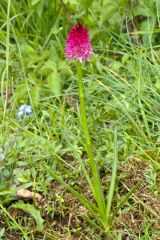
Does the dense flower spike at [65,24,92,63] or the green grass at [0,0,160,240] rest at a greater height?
the dense flower spike at [65,24,92,63]

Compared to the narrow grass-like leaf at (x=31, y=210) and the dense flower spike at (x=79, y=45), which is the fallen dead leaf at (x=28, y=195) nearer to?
the narrow grass-like leaf at (x=31, y=210)

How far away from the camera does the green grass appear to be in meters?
2.23

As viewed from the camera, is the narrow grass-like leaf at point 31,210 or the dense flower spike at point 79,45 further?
the narrow grass-like leaf at point 31,210

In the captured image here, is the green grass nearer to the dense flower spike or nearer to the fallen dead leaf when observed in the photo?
the fallen dead leaf

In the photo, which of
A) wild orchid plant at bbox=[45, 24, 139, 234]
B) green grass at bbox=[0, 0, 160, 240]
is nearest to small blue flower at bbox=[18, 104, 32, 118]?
green grass at bbox=[0, 0, 160, 240]

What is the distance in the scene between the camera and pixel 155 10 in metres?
3.06

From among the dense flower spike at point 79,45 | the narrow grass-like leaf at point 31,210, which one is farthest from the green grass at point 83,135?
the dense flower spike at point 79,45

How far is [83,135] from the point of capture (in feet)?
8.42

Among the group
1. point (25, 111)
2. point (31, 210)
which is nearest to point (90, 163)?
point (31, 210)

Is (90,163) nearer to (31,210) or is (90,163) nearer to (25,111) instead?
(31,210)

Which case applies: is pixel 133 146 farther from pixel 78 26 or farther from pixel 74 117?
pixel 78 26

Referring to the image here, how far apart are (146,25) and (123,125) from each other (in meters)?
0.77

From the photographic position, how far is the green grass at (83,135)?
223cm

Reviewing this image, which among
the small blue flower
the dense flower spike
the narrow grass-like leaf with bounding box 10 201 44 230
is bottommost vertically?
the narrow grass-like leaf with bounding box 10 201 44 230
